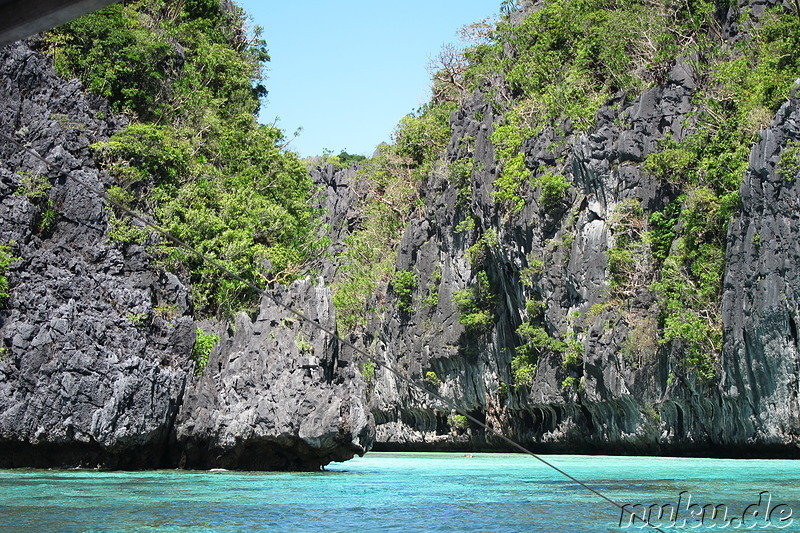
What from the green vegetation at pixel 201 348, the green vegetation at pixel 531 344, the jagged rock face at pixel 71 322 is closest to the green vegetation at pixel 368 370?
the green vegetation at pixel 531 344

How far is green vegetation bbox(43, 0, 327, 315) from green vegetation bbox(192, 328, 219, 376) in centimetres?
265

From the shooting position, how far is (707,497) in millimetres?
11398

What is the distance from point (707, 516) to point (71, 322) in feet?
45.7

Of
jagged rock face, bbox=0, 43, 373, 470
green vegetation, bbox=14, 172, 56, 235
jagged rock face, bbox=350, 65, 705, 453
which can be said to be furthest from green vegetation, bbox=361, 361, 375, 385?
green vegetation, bbox=14, 172, 56, 235

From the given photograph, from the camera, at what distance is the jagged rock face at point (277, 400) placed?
17.4 meters

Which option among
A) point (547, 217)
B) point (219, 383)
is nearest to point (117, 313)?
point (219, 383)

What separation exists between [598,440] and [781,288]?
10.9 metres

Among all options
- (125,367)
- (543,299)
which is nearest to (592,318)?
Answer: (543,299)

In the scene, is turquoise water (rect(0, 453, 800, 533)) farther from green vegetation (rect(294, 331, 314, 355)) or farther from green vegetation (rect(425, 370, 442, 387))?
green vegetation (rect(425, 370, 442, 387))

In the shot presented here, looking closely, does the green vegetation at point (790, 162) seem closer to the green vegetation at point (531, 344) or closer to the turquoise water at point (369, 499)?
the turquoise water at point (369, 499)

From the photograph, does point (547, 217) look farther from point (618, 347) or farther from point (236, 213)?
point (236, 213)

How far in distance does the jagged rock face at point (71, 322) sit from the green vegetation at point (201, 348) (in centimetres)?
59

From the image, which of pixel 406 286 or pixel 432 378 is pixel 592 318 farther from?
pixel 406 286

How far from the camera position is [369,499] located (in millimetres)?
12391
